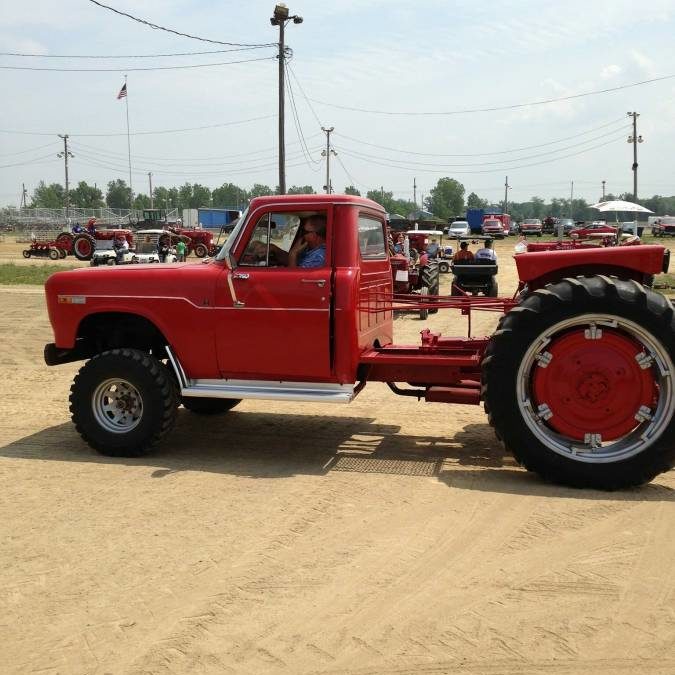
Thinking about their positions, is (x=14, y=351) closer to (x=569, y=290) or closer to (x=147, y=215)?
(x=569, y=290)

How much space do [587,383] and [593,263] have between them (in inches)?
37.2

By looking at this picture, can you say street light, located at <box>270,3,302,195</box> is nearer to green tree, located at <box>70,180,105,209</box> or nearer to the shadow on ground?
the shadow on ground

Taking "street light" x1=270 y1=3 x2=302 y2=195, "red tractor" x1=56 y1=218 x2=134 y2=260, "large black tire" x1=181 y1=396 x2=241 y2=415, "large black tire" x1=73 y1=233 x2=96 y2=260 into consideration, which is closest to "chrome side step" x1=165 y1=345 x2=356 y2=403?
"large black tire" x1=181 y1=396 x2=241 y2=415

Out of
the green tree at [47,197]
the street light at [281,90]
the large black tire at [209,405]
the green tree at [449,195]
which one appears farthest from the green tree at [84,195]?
the large black tire at [209,405]

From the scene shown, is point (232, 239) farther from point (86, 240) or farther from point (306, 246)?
point (86, 240)

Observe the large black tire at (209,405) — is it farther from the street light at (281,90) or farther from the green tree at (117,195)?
the green tree at (117,195)

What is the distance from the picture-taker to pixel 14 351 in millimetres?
12445

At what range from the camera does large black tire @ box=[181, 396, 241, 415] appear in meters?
8.21

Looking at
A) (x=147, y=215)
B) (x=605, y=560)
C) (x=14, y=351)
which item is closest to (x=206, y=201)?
(x=147, y=215)

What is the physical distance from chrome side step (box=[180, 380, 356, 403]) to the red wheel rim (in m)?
1.58

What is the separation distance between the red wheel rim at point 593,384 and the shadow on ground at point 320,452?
51cm

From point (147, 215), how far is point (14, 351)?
46.0 metres

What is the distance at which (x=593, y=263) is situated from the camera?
6.01 metres

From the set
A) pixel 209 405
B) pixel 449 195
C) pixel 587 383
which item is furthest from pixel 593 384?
pixel 449 195
